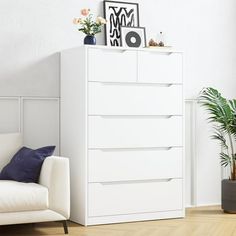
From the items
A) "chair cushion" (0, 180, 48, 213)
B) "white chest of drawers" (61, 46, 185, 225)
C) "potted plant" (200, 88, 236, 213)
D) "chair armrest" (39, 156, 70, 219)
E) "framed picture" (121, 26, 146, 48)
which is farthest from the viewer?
"potted plant" (200, 88, 236, 213)

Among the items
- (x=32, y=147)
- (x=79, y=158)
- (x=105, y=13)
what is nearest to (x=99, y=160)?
(x=79, y=158)

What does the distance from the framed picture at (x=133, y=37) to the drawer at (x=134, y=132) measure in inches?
30.2

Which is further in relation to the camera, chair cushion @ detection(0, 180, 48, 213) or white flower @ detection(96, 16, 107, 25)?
white flower @ detection(96, 16, 107, 25)

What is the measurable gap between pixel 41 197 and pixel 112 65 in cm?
129

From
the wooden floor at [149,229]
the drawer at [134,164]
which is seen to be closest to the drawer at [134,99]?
the drawer at [134,164]

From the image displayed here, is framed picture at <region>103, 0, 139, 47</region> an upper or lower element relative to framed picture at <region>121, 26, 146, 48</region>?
upper

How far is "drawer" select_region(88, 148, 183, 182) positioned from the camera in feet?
16.8

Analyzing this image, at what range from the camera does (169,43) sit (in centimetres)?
602

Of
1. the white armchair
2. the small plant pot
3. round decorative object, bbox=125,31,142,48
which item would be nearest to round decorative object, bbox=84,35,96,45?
round decorative object, bbox=125,31,142,48

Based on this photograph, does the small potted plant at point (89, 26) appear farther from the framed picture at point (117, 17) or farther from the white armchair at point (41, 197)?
the white armchair at point (41, 197)

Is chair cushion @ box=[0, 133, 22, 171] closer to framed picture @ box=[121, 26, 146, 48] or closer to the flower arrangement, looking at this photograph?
the flower arrangement

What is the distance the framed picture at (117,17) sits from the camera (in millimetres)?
5691

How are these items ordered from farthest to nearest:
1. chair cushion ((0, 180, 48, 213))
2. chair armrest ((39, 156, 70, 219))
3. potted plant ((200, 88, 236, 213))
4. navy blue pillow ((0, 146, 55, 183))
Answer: potted plant ((200, 88, 236, 213)) < navy blue pillow ((0, 146, 55, 183)) < chair armrest ((39, 156, 70, 219)) < chair cushion ((0, 180, 48, 213))

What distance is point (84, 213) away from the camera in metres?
5.09
